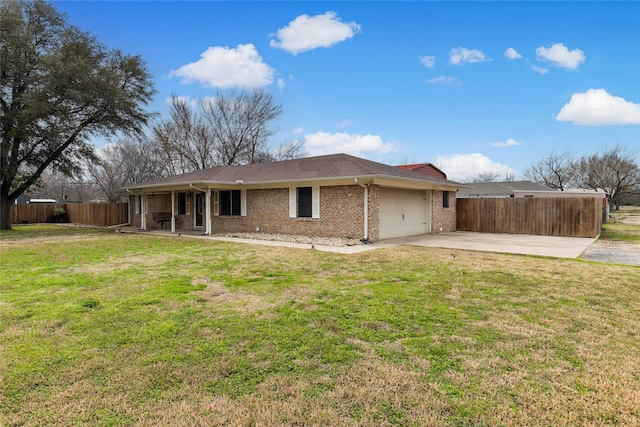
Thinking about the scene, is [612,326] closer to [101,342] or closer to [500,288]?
[500,288]

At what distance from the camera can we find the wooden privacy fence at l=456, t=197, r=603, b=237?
14.6 metres

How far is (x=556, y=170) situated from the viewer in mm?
42656

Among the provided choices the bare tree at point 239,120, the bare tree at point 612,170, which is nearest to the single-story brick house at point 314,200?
the bare tree at point 239,120

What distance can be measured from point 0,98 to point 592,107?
33.5 meters

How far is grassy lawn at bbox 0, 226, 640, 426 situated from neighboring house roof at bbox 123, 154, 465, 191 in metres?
6.44

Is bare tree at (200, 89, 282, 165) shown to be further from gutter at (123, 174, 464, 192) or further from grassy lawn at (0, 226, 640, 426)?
grassy lawn at (0, 226, 640, 426)

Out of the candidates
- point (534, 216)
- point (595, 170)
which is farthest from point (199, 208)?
point (595, 170)

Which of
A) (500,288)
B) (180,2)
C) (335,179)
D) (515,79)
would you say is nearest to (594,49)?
(515,79)

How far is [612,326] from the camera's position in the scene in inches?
157

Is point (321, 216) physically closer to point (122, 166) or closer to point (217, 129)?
point (217, 129)

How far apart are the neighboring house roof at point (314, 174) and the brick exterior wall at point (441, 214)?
0.57 m

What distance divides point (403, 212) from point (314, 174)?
13.7 feet

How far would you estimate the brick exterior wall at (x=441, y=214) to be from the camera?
1644 centimetres

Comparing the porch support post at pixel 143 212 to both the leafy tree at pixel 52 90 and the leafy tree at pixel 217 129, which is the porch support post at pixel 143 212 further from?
the leafy tree at pixel 217 129
